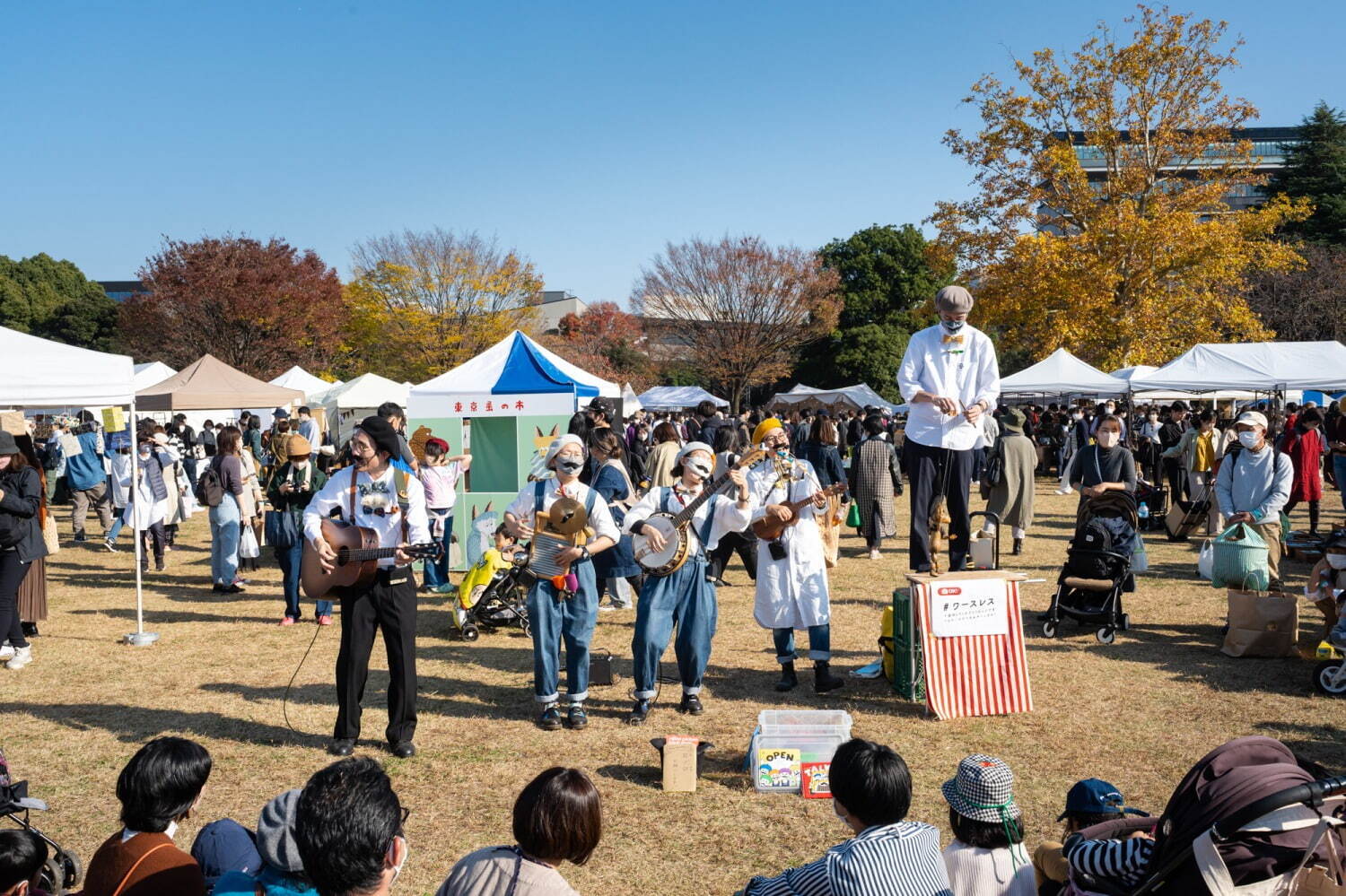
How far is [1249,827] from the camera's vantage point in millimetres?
2117

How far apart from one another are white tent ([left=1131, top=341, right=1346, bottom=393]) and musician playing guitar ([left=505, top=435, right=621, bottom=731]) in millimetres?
14337

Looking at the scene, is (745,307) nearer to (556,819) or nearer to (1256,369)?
(1256,369)

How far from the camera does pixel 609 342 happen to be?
4975cm

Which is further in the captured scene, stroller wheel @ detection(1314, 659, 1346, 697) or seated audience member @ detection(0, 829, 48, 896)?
stroller wheel @ detection(1314, 659, 1346, 697)

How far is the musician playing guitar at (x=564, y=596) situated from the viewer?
581 centimetres

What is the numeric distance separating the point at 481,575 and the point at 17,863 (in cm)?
582

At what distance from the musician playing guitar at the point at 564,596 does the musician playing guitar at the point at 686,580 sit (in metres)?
0.28

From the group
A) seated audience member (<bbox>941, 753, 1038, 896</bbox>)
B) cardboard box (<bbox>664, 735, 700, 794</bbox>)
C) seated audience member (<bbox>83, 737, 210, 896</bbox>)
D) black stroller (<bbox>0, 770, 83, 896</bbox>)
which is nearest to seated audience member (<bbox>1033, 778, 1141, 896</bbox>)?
seated audience member (<bbox>941, 753, 1038, 896</bbox>)

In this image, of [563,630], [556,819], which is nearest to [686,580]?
[563,630]

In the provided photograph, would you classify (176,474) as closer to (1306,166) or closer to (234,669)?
(234,669)

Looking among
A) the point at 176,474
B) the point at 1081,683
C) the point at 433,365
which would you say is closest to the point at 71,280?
the point at 433,365

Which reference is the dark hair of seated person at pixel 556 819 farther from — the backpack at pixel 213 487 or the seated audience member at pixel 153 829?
the backpack at pixel 213 487

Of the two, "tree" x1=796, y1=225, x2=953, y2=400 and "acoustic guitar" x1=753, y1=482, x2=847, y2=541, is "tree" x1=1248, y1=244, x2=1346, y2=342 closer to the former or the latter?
"tree" x1=796, y1=225, x2=953, y2=400

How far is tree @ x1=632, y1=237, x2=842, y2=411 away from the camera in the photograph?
4153 centimetres
